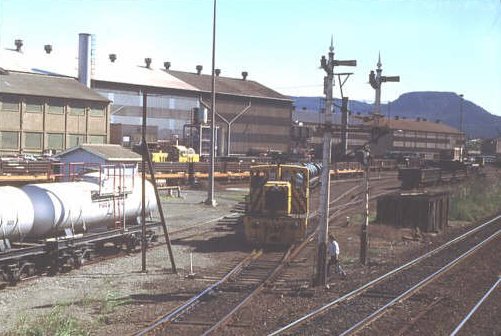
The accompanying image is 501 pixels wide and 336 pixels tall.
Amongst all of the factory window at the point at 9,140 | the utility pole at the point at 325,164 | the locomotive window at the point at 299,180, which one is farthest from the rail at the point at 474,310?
the factory window at the point at 9,140

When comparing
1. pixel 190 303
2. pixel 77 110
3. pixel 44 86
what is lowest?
pixel 190 303

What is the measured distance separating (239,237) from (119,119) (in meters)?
59.8

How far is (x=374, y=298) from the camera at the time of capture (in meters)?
15.3

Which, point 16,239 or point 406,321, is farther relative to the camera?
point 16,239

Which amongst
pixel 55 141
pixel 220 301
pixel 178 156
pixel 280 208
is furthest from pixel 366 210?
pixel 55 141

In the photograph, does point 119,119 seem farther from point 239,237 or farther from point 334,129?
point 334,129

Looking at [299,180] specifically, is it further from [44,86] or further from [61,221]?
[44,86]

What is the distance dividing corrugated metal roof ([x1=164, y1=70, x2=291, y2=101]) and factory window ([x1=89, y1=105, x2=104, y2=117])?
1069 inches

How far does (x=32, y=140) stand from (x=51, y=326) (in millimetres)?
53321

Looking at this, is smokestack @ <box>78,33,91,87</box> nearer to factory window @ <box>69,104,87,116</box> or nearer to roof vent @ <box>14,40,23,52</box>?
factory window @ <box>69,104,87,116</box>

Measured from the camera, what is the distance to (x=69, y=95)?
6494 centimetres

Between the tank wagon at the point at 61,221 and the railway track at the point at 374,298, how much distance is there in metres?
8.03

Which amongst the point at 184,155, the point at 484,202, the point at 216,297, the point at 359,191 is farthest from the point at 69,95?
the point at 216,297

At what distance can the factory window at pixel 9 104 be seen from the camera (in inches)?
2325
